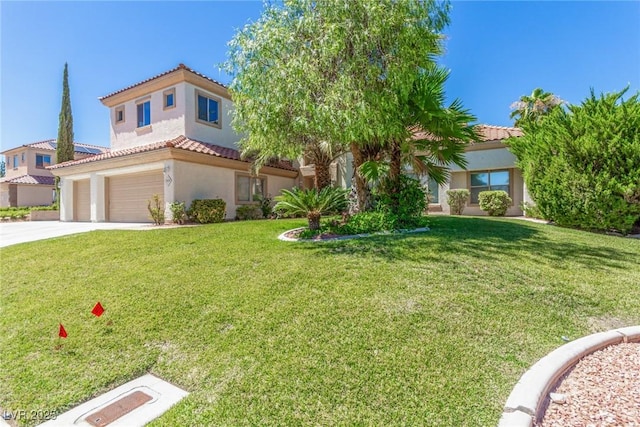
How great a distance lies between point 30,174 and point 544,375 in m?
46.9

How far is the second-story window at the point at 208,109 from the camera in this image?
1764cm

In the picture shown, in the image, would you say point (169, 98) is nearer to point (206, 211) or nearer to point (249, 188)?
point (249, 188)

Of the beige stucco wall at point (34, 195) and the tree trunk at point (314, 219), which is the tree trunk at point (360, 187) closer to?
the tree trunk at point (314, 219)

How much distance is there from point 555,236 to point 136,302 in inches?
433

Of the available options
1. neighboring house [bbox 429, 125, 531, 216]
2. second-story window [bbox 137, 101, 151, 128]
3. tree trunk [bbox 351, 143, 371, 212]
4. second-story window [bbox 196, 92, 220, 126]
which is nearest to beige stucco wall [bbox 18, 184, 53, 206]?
second-story window [bbox 137, 101, 151, 128]

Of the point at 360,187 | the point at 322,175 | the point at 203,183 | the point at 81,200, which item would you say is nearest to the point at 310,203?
the point at 360,187

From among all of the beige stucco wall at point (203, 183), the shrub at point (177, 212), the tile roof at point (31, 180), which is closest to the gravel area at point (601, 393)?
the shrub at point (177, 212)

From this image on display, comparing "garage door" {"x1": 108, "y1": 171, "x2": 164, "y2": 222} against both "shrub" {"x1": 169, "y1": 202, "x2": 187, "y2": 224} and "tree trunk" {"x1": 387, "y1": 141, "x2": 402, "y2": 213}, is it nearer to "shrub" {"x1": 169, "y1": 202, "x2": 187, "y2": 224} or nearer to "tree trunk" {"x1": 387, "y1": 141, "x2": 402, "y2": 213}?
"shrub" {"x1": 169, "y1": 202, "x2": 187, "y2": 224}

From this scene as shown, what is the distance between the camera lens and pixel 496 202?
57.0 ft

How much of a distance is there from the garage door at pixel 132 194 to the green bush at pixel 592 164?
17897 mm

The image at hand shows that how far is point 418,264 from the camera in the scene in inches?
→ 237

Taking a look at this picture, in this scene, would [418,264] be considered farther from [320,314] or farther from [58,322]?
[58,322]

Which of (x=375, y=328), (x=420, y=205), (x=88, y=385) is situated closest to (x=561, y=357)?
(x=375, y=328)

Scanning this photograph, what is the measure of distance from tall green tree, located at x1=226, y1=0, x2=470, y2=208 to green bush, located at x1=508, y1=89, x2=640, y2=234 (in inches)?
273
